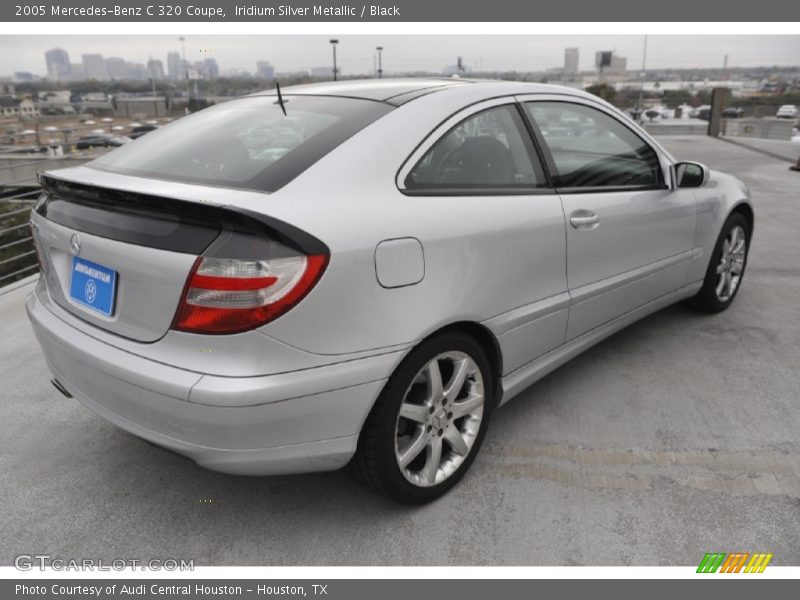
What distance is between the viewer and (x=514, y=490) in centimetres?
258

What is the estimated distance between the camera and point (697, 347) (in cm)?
399

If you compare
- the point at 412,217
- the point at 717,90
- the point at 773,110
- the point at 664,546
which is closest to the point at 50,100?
the point at 412,217

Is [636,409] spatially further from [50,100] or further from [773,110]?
[773,110]

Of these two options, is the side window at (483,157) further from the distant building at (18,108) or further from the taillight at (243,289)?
the distant building at (18,108)

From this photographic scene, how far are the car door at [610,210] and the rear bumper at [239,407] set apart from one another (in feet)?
4.21

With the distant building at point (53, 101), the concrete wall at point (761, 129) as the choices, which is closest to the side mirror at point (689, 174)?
the distant building at point (53, 101)

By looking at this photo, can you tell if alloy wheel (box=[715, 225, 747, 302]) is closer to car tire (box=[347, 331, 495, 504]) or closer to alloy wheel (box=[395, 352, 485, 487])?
car tire (box=[347, 331, 495, 504])

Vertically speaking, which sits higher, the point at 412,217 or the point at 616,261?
the point at 412,217

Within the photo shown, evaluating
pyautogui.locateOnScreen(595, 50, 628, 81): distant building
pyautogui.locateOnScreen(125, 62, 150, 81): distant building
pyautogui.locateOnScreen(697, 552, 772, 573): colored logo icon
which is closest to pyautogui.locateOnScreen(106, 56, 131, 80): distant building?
pyautogui.locateOnScreen(125, 62, 150, 81): distant building

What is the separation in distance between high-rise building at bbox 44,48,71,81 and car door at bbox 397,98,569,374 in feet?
28.5

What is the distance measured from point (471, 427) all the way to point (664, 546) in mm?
797

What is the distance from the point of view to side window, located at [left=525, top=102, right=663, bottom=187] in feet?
→ 9.85

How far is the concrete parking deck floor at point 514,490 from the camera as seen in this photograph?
228 centimetres
